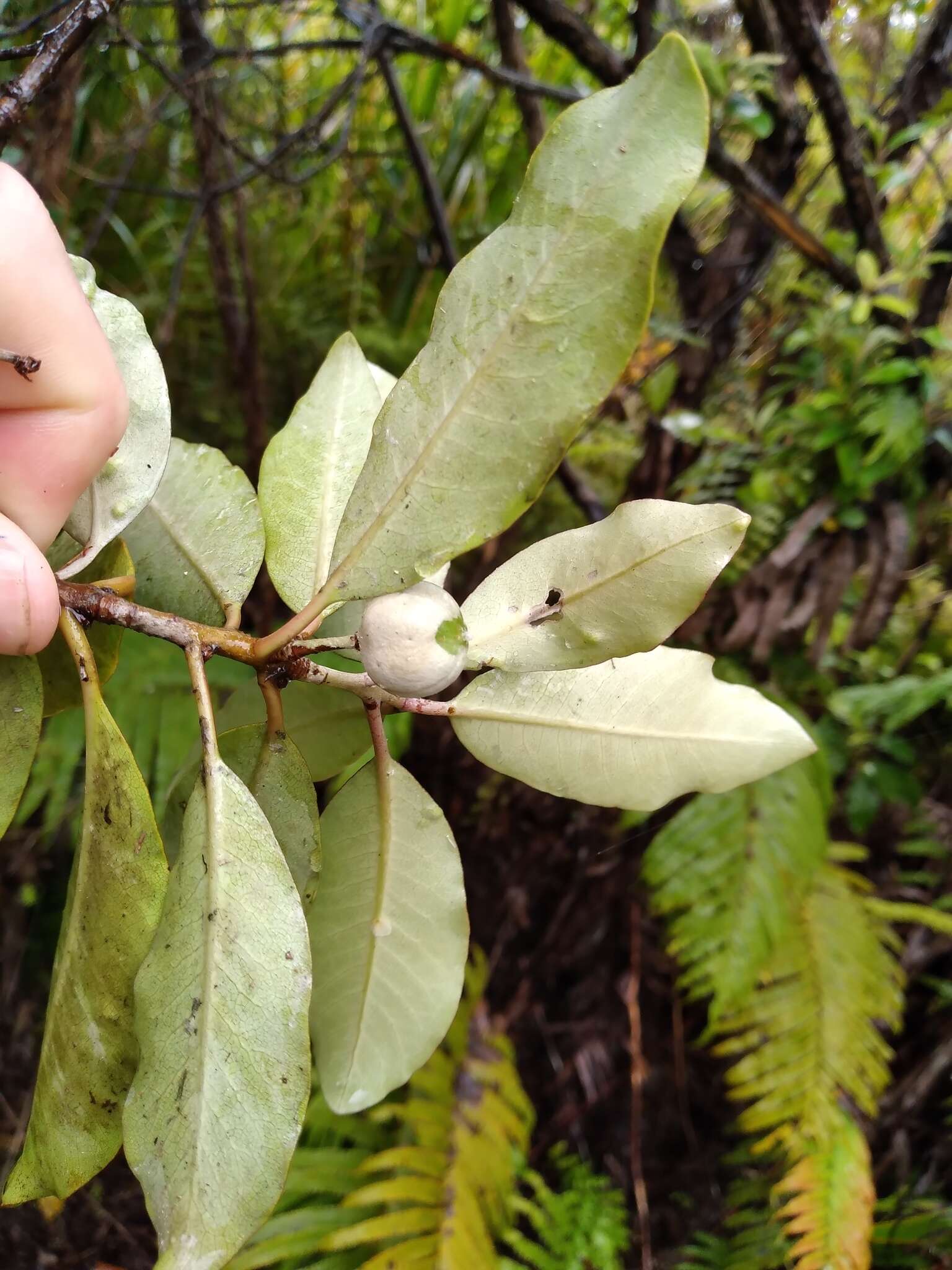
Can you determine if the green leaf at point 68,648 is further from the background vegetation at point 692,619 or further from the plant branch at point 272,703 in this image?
the background vegetation at point 692,619

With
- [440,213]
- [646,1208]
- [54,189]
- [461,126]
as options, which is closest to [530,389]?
[440,213]

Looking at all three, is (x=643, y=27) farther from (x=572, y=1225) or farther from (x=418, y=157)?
(x=572, y=1225)

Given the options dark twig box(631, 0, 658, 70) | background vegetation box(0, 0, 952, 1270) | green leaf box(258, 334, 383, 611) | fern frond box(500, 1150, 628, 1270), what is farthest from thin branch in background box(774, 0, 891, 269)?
fern frond box(500, 1150, 628, 1270)

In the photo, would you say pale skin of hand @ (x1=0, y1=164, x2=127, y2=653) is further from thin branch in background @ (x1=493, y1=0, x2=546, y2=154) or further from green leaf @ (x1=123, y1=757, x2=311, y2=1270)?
thin branch in background @ (x1=493, y1=0, x2=546, y2=154)

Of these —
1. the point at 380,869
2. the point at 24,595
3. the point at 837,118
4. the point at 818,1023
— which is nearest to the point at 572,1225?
the point at 818,1023

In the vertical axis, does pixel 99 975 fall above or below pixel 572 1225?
above

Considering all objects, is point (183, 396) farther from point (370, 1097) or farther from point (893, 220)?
point (370, 1097)

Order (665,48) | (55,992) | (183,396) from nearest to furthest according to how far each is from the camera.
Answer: (665,48), (55,992), (183,396)
